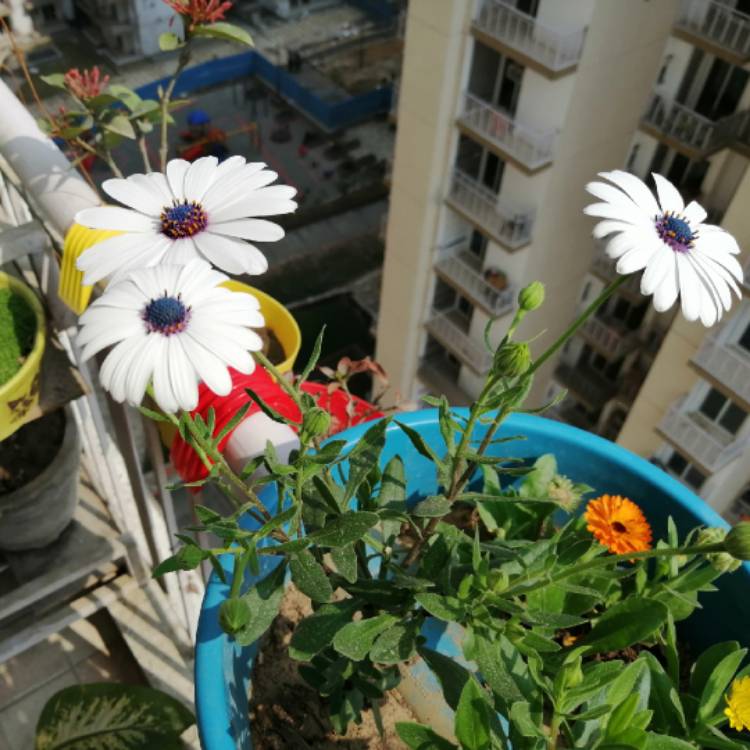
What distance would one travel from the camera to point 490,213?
559cm

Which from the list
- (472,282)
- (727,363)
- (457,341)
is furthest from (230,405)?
(457,341)

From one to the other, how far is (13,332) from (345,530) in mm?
814

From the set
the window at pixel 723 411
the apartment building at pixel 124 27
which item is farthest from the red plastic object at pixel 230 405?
the apartment building at pixel 124 27

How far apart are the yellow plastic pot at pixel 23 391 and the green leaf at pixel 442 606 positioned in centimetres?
73

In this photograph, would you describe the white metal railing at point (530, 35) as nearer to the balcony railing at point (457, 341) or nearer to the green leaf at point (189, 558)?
the balcony railing at point (457, 341)

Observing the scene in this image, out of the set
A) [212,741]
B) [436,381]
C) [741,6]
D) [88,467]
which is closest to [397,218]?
[436,381]

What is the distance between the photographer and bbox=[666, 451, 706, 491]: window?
5.68 meters

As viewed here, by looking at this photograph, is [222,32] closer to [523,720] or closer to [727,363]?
[523,720]

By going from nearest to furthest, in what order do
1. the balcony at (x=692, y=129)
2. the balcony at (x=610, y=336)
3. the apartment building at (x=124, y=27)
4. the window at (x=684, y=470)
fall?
1. the balcony at (x=692, y=129)
2. the window at (x=684, y=470)
3. the balcony at (x=610, y=336)
4. the apartment building at (x=124, y=27)

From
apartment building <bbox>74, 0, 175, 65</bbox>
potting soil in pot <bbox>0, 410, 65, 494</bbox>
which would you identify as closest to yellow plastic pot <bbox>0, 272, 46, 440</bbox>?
potting soil in pot <bbox>0, 410, 65, 494</bbox>

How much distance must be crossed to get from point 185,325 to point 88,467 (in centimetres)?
117

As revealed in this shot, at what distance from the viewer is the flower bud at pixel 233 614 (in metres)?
0.70

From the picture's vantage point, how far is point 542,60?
4.58 meters

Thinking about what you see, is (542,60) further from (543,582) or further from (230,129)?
(230,129)
